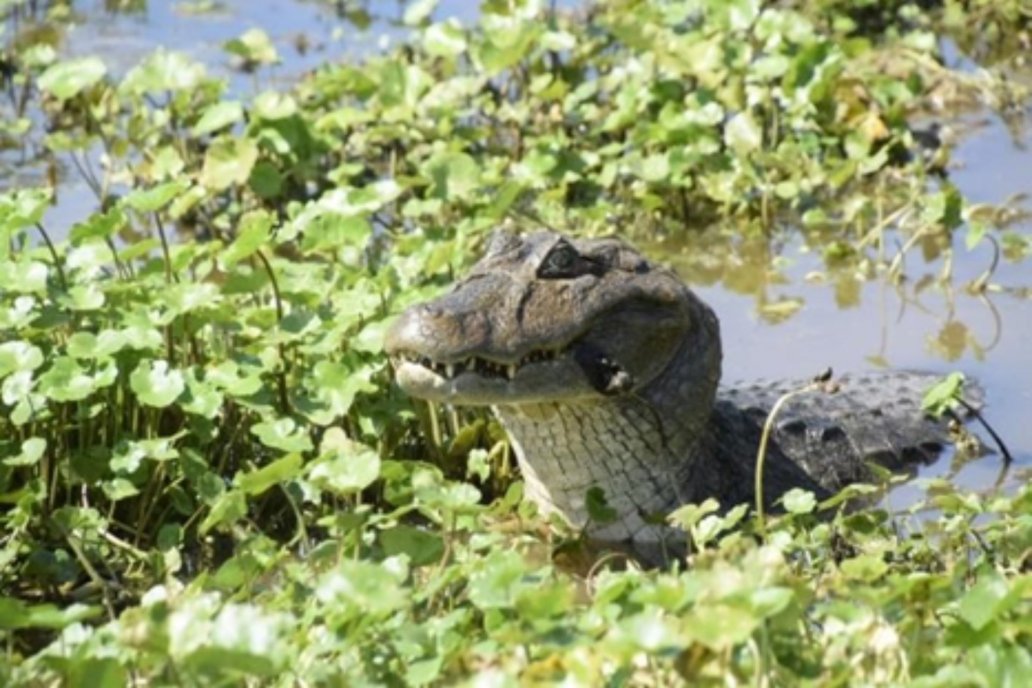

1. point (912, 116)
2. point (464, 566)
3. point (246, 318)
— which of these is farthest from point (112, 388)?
point (912, 116)

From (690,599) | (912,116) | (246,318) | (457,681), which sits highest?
(690,599)

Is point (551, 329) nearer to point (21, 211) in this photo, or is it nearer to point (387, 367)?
point (387, 367)

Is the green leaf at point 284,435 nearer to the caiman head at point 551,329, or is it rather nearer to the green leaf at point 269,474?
the caiman head at point 551,329

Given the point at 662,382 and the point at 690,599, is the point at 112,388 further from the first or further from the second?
the point at 690,599

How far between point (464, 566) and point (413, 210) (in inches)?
123

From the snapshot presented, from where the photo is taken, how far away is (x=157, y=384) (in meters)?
5.23

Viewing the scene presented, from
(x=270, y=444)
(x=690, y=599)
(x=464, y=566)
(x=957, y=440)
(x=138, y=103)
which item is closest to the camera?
(x=690, y=599)

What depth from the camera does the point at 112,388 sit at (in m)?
5.45

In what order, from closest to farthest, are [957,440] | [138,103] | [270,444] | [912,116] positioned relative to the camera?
[270,444], [957,440], [138,103], [912,116]

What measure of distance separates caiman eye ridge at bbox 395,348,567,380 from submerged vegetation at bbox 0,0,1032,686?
24 cm

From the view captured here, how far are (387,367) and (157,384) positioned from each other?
711 mm

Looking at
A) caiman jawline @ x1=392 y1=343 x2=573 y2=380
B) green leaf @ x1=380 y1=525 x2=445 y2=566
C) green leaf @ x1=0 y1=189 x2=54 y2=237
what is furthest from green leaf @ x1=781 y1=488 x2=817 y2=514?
green leaf @ x1=0 y1=189 x2=54 y2=237

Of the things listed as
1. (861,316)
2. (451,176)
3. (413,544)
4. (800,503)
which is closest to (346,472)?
(413,544)

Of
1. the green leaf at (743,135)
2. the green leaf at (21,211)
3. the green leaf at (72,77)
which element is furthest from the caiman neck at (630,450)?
the green leaf at (72,77)
